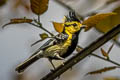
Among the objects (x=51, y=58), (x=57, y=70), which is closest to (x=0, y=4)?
(x=51, y=58)

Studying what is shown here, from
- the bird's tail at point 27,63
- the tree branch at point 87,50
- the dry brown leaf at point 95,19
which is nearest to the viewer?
the tree branch at point 87,50

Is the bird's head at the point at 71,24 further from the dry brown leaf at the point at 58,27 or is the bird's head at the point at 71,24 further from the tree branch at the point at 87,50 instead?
the tree branch at the point at 87,50

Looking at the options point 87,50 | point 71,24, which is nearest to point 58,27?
point 71,24

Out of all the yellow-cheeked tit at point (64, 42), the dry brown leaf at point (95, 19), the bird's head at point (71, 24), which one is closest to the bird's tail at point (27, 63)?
the yellow-cheeked tit at point (64, 42)

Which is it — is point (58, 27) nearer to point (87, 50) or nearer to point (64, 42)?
point (64, 42)

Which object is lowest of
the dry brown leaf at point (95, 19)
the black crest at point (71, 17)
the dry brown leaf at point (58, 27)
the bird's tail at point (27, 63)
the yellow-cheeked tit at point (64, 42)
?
the bird's tail at point (27, 63)

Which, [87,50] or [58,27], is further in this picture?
[58,27]

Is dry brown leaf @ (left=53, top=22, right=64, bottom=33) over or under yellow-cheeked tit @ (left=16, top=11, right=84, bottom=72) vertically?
over

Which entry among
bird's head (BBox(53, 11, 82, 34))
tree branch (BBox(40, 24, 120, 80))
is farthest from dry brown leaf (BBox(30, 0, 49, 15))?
tree branch (BBox(40, 24, 120, 80))

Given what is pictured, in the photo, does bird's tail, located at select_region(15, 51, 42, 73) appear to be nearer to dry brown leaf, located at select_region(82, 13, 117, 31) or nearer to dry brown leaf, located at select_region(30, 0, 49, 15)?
dry brown leaf, located at select_region(30, 0, 49, 15)
